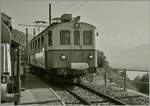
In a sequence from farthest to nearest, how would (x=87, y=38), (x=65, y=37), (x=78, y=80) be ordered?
(x=78, y=80) → (x=87, y=38) → (x=65, y=37)

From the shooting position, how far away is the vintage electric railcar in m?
13.7

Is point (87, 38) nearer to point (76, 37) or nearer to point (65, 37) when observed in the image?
point (76, 37)

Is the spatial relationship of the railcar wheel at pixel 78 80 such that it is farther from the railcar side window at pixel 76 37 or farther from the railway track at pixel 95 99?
the railway track at pixel 95 99

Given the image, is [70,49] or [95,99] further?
[70,49]

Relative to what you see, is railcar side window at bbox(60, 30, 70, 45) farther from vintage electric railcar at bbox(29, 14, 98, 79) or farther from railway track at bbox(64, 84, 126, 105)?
railway track at bbox(64, 84, 126, 105)

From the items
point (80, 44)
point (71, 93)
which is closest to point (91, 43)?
point (80, 44)

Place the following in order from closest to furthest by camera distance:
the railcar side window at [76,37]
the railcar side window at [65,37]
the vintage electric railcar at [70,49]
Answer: the vintage electric railcar at [70,49] < the railcar side window at [65,37] < the railcar side window at [76,37]

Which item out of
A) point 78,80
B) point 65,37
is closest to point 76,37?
point 65,37

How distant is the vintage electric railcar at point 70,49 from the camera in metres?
13.7

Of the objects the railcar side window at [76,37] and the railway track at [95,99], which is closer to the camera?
the railway track at [95,99]

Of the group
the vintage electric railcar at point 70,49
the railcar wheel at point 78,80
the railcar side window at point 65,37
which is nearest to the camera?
the vintage electric railcar at point 70,49

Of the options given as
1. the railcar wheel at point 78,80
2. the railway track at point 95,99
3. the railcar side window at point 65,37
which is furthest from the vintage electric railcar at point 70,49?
the railway track at point 95,99

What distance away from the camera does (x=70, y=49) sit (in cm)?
1395

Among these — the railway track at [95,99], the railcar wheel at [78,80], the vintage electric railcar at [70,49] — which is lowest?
the railway track at [95,99]
